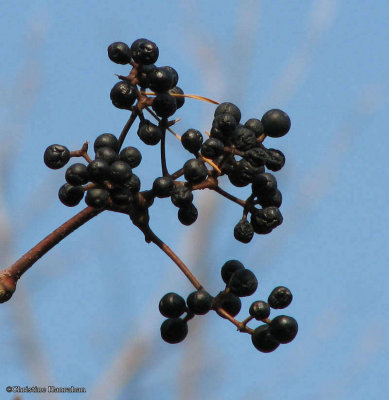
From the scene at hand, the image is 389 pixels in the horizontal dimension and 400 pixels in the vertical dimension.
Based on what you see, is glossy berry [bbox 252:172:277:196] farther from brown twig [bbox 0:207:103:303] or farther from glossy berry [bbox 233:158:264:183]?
brown twig [bbox 0:207:103:303]

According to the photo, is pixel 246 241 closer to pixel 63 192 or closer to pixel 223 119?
pixel 223 119

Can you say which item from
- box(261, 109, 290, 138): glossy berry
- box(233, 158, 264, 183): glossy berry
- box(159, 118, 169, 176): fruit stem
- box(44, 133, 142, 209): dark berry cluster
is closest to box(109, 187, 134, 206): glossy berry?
box(44, 133, 142, 209): dark berry cluster

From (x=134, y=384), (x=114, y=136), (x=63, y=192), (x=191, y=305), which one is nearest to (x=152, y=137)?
(x=114, y=136)

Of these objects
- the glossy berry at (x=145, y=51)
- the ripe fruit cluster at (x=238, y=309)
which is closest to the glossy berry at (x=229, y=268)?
the ripe fruit cluster at (x=238, y=309)

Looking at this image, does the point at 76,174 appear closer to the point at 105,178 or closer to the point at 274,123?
the point at 105,178

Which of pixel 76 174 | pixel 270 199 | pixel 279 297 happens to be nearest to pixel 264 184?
pixel 270 199
